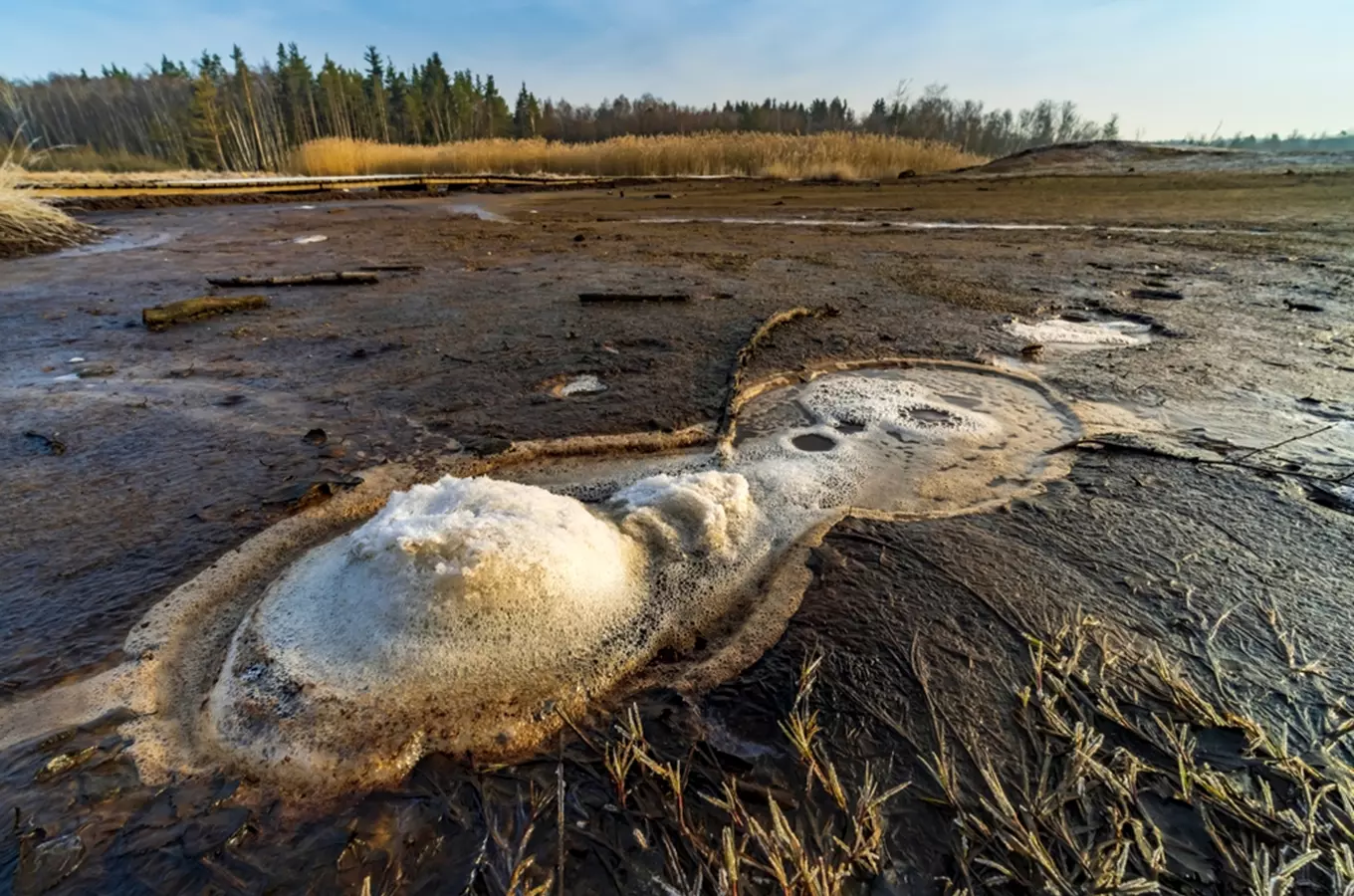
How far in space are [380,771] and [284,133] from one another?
60.9m

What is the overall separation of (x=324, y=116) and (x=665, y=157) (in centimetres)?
4421

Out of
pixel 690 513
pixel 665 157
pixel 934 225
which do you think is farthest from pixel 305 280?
pixel 665 157

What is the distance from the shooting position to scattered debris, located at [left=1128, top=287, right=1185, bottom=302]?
4094mm

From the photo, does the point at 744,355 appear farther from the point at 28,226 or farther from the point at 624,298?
the point at 28,226

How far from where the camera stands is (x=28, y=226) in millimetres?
7102

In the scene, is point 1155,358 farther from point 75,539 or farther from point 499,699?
point 75,539

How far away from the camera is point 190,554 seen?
1568 mm

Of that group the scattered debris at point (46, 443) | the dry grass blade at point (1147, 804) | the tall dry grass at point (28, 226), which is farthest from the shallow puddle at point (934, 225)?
the dry grass blade at point (1147, 804)

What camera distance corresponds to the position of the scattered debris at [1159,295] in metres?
4.09

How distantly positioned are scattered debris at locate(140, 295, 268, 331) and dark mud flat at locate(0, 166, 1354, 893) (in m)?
0.15

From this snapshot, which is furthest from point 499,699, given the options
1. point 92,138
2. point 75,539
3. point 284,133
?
point 92,138

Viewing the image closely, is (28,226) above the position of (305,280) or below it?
above

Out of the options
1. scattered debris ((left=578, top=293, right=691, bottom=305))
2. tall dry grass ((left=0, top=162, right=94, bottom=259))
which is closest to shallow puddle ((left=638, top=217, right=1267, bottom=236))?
scattered debris ((left=578, top=293, right=691, bottom=305))

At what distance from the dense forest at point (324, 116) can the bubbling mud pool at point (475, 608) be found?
147 feet
